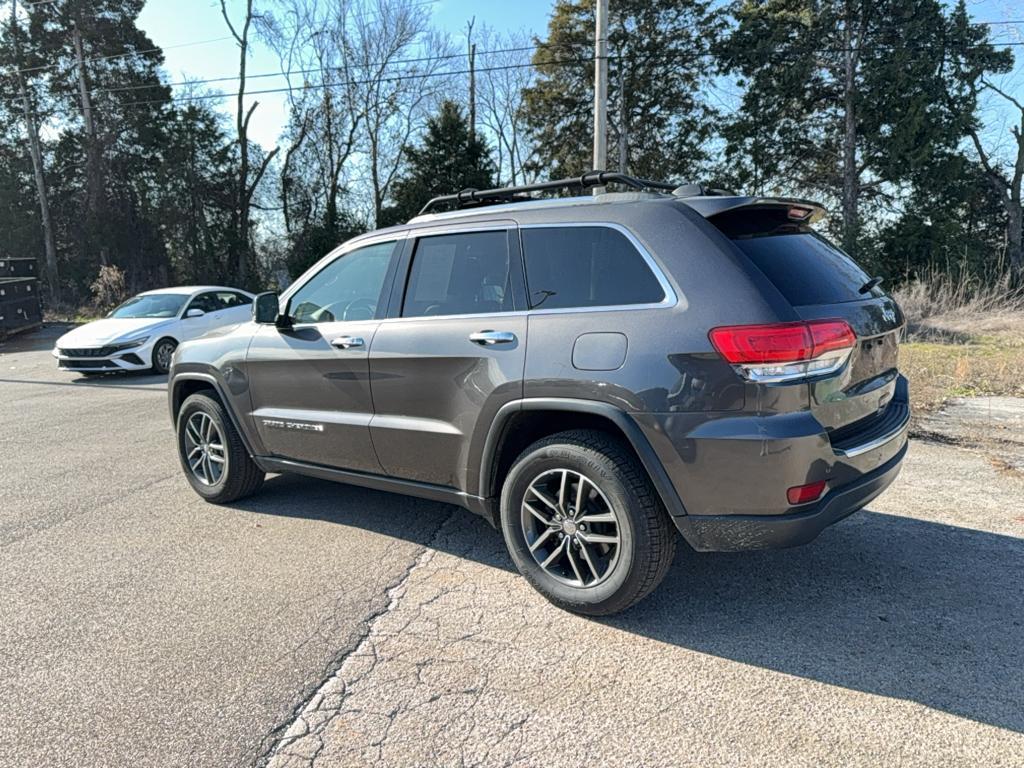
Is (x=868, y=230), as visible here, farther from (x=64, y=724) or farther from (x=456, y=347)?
(x=64, y=724)

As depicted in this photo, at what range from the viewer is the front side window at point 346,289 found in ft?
13.0

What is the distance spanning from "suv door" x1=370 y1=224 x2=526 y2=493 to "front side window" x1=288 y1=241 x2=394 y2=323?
197mm

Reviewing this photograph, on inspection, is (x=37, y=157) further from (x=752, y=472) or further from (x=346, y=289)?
(x=752, y=472)

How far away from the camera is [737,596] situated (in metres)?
3.30

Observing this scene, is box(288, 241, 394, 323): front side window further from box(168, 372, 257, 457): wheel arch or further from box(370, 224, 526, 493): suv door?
box(168, 372, 257, 457): wheel arch

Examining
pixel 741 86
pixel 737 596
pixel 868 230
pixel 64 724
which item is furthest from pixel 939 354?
pixel 741 86

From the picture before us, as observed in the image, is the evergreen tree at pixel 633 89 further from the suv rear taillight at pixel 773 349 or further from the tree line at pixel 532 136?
the suv rear taillight at pixel 773 349

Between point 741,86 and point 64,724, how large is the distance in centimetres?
3014

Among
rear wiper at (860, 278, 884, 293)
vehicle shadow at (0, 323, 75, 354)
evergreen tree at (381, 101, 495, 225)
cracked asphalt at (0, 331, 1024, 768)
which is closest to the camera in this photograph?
cracked asphalt at (0, 331, 1024, 768)

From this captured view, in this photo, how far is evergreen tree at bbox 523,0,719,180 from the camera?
28.1m

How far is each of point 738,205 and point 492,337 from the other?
1.26m

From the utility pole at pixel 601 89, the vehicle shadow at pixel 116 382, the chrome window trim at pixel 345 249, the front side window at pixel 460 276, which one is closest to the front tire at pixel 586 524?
the front side window at pixel 460 276

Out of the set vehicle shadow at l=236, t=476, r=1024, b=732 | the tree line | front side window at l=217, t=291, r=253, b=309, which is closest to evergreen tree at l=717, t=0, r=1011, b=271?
the tree line

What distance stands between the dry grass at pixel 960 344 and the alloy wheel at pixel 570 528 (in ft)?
17.5
